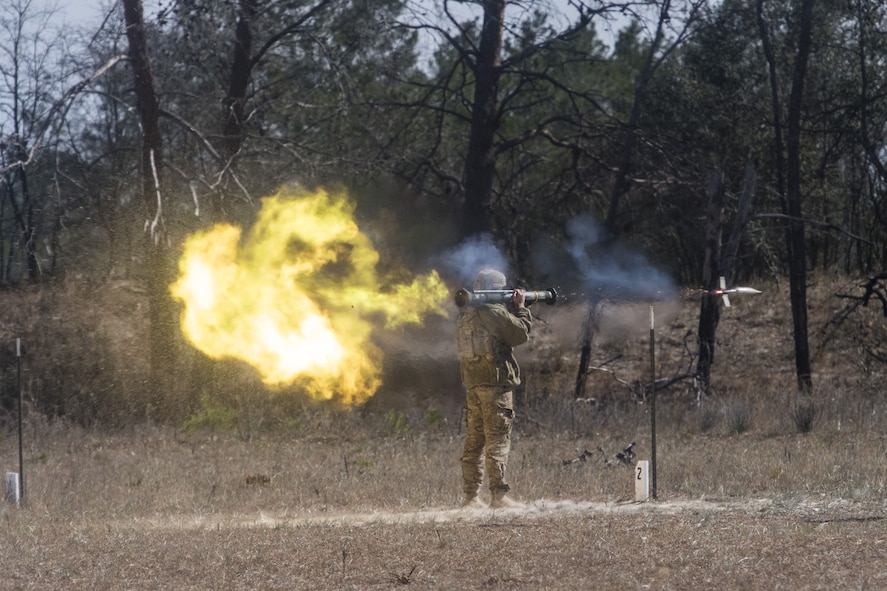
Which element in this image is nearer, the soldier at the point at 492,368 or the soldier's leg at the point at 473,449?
the soldier at the point at 492,368

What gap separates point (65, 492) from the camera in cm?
1206

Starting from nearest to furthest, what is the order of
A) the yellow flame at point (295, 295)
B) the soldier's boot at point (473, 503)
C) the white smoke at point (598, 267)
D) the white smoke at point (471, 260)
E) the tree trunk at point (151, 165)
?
the soldier's boot at point (473, 503) < the yellow flame at point (295, 295) < the white smoke at point (471, 260) < the white smoke at point (598, 267) < the tree trunk at point (151, 165)

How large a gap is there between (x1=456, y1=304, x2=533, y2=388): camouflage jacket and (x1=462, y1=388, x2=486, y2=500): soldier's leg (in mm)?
230

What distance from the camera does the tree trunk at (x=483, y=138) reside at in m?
19.6

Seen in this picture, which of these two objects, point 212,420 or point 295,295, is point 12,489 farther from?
point 212,420

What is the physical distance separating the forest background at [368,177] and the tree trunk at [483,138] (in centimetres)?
4

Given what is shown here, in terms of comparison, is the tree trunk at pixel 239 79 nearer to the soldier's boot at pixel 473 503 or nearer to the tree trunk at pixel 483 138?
the tree trunk at pixel 483 138

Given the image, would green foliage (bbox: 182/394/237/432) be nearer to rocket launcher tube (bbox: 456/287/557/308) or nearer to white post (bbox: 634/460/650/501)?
rocket launcher tube (bbox: 456/287/557/308)

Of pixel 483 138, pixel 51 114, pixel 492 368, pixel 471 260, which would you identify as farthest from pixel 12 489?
pixel 483 138

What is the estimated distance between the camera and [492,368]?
404 inches

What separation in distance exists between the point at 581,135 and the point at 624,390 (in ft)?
15.6

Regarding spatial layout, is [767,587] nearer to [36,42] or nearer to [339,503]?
[339,503]

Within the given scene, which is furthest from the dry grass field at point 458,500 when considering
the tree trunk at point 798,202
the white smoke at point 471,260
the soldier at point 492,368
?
the white smoke at point 471,260

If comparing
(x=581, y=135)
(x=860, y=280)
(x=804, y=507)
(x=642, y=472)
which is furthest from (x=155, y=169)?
(x=860, y=280)
